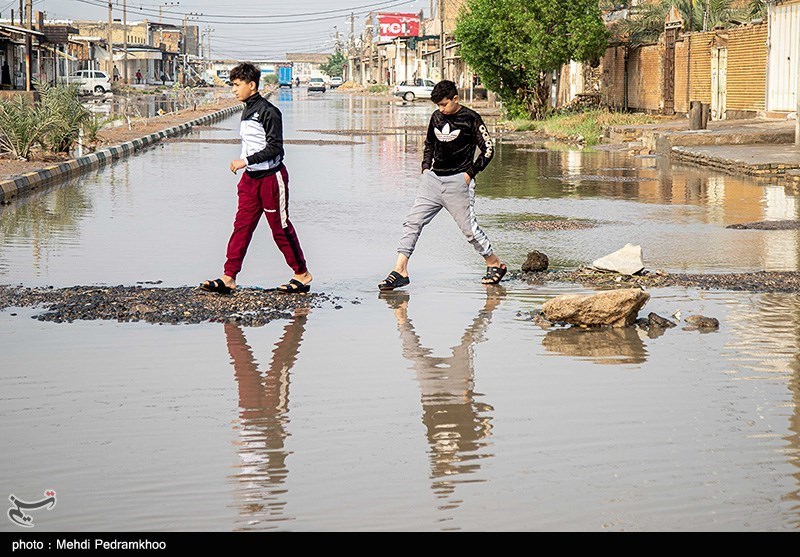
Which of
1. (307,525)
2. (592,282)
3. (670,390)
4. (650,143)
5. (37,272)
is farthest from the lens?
(650,143)

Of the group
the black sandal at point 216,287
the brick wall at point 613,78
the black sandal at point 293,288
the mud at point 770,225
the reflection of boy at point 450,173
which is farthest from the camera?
the brick wall at point 613,78

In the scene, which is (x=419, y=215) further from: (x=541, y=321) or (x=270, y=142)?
(x=541, y=321)

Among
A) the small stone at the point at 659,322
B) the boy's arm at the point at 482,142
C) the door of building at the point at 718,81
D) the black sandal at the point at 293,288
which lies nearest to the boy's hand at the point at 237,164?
the black sandal at the point at 293,288

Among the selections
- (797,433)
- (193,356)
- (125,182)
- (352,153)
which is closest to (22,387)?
(193,356)

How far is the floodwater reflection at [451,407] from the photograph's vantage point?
5367 mm

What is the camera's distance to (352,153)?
28.1 m

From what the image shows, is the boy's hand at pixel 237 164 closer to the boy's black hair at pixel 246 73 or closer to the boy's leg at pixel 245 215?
the boy's leg at pixel 245 215

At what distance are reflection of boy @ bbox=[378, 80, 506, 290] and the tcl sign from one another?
140 m

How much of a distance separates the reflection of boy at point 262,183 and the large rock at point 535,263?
195cm

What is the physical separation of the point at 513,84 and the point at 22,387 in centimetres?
3839

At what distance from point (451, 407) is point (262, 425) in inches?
37.5

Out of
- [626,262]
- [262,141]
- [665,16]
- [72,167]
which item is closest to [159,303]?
[262,141]

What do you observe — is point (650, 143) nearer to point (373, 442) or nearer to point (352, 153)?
point (352, 153)

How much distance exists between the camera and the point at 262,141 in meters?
9.66
